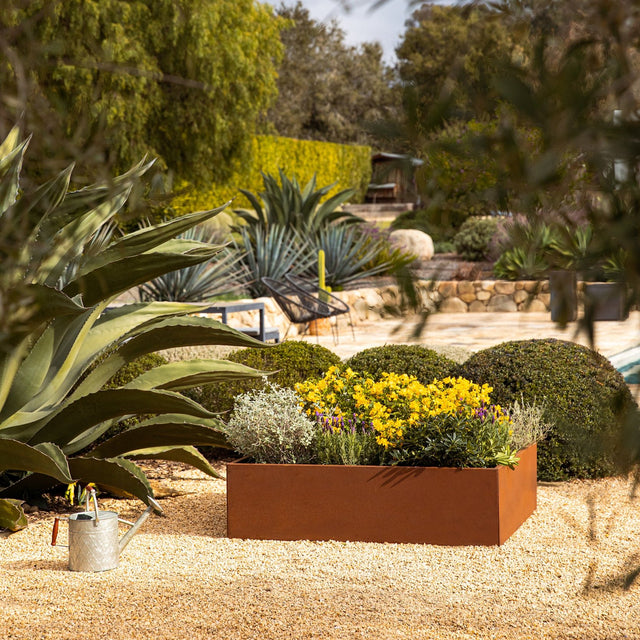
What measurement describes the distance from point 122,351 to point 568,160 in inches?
139

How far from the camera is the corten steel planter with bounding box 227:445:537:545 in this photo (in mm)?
3926

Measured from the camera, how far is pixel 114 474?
157 inches

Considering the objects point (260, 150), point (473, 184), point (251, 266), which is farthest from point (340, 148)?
point (473, 184)

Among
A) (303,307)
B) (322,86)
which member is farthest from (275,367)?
(322,86)

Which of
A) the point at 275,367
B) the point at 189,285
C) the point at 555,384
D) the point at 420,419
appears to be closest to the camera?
the point at 420,419

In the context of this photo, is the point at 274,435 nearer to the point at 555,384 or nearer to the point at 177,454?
the point at 177,454

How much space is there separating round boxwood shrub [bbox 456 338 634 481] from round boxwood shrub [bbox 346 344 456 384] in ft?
0.57

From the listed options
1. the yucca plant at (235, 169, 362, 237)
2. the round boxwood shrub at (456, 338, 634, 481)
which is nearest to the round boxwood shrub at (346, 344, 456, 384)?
the round boxwood shrub at (456, 338, 634, 481)

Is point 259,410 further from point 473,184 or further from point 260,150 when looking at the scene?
point 260,150

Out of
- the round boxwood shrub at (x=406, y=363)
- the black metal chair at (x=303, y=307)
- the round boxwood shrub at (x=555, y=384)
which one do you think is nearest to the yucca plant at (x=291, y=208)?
the black metal chair at (x=303, y=307)

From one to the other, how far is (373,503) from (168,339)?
1.26 metres

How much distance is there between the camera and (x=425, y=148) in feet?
3.29

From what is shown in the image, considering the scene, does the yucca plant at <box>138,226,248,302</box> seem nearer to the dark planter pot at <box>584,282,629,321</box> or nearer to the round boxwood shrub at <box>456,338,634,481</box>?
the round boxwood shrub at <box>456,338,634,481</box>

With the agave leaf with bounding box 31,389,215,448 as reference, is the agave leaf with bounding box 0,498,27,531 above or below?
below
